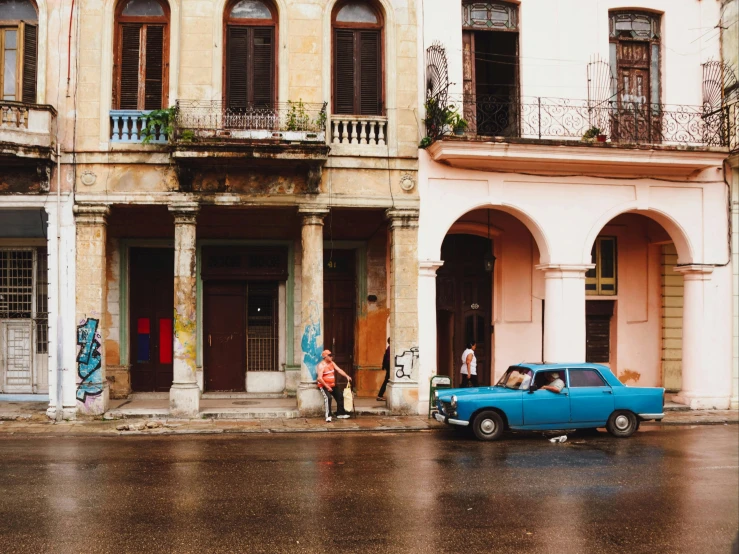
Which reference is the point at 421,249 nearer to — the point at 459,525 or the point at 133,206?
the point at 133,206

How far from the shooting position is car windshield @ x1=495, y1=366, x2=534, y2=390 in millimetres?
13664

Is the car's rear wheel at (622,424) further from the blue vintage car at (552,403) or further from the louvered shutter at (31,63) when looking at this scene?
the louvered shutter at (31,63)

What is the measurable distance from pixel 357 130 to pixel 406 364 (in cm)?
546

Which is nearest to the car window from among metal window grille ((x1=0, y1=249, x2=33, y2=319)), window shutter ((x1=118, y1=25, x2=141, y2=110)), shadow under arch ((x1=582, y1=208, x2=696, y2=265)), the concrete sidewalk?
the concrete sidewalk

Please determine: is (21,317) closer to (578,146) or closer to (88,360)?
(88,360)

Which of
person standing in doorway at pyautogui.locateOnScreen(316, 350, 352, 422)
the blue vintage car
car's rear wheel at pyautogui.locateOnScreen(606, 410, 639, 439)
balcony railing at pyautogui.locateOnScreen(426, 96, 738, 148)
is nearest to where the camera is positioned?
the blue vintage car

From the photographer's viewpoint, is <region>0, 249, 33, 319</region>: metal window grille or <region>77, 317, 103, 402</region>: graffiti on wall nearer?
<region>77, 317, 103, 402</region>: graffiti on wall

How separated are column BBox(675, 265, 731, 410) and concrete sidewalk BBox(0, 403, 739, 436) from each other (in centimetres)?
103

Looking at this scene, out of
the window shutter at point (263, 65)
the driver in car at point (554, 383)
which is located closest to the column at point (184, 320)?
Result: the window shutter at point (263, 65)

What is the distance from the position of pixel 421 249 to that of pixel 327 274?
3818 millimetres

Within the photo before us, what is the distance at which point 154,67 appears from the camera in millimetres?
16453

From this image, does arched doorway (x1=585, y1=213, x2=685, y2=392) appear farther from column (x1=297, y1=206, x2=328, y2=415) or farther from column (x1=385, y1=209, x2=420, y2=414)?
column (x1=297, y1=206, x2=328, y2=415)

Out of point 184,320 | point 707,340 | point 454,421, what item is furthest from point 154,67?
point 707,340

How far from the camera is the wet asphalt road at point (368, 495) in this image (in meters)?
7.29
